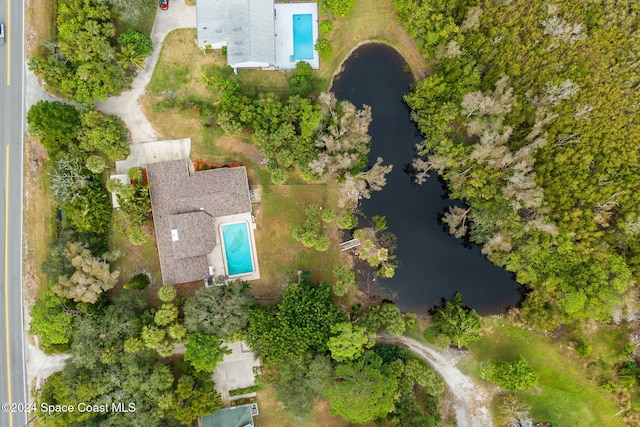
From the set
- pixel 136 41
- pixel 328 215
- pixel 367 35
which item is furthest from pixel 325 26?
pixel 328 215

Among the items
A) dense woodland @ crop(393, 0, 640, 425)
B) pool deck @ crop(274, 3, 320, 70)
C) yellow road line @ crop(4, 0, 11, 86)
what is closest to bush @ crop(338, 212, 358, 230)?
dense woodland @ crop(393, 0, 640, 425)

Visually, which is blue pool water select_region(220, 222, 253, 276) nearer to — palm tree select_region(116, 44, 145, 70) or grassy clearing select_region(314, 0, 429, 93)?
grassy clearing select_region(314, 0, 429, 93)

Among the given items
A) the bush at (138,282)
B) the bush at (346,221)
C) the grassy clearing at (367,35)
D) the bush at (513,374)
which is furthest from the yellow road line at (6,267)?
the bush at (513,374)

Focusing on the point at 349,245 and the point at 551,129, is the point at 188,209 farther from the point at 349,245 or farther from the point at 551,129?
the point at 551,129

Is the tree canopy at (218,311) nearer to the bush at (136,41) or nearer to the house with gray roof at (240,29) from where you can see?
the house with gray roof at (240,29)

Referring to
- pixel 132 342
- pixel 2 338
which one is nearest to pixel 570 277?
pixel 132 342

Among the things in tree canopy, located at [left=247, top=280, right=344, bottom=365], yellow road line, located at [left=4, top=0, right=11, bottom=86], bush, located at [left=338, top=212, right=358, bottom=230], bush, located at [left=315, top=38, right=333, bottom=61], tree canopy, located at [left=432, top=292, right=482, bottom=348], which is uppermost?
yellow road line, located at [left=4, top=0, right=11, bottom=86]
